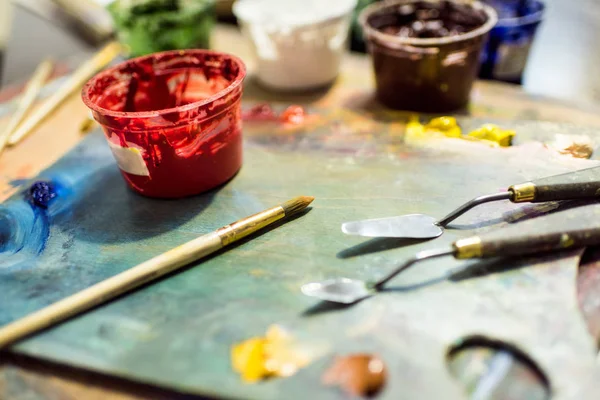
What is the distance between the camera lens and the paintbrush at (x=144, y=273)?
25.0 inches

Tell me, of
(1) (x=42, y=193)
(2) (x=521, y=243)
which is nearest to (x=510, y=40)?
(2) (x=521, y=243)

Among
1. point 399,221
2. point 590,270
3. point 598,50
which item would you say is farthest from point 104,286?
point 598,50

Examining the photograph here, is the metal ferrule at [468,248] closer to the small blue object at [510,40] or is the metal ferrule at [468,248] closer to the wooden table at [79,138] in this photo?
the wooden table at [79,138]

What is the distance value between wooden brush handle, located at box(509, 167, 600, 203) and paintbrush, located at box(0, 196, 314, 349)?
0.32 metres

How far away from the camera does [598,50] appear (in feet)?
4.48

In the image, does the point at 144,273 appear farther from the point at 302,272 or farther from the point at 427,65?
the point at 427,65

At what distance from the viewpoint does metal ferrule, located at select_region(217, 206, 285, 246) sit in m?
0.74

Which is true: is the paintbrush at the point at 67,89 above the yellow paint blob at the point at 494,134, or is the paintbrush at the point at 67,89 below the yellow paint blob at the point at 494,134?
above

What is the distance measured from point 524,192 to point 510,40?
22.2 inches

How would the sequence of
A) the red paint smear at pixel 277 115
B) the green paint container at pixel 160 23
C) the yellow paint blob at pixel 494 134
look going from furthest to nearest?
the green paint container at pixel 160 23
the red paint smear at pixel 277 115
the yellow paint blob at pixel 494 134

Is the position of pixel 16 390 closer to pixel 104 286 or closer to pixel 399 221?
pixel 104 286

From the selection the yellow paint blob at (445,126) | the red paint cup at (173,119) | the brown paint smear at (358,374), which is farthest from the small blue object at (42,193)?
the yellow paint blob at (445,126)

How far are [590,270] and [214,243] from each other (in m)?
0.51

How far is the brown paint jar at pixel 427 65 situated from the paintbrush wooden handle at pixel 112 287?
57 cm
